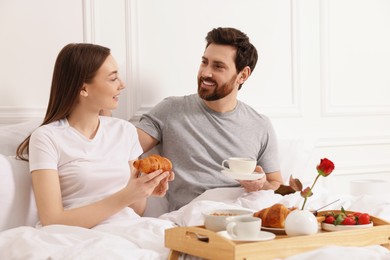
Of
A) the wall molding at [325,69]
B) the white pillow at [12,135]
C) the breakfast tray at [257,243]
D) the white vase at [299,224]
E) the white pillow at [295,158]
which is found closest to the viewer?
the breakfast tray at [257,243]

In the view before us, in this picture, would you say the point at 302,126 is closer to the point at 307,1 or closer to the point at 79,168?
the point at 307,1

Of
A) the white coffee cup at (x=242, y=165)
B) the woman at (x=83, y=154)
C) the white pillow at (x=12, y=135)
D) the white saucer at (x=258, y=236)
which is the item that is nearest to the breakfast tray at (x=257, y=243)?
the white saucer at (x=258, y=236)

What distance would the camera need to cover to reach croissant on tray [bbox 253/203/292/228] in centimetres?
197

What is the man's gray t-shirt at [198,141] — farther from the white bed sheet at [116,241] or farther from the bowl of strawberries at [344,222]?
the bowl of strawberries at [344,222]

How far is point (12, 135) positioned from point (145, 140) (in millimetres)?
596

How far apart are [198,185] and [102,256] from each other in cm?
108

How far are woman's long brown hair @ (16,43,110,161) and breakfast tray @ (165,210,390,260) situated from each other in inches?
29.6

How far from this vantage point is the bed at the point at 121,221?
1.84 meters

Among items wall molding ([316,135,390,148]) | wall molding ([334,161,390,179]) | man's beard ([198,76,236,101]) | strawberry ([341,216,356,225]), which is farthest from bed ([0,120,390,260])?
wall molding ([334,161,390,179])

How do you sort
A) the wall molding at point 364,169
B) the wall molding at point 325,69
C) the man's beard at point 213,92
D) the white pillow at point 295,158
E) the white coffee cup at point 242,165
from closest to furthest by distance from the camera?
the white coffee cup at point 242,165
the man's beard at point 213,92
the white pillow at point 295,158
the wall molding at point 325,69
the wall molding at point 364,169

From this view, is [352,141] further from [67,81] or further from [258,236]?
[258,236]

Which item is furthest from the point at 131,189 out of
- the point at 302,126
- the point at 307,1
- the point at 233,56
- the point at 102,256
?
the point at 307,1

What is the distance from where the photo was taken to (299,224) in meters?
1.89

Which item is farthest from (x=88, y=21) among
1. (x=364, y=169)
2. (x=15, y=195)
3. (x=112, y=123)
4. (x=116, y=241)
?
(x=364, y=169)
